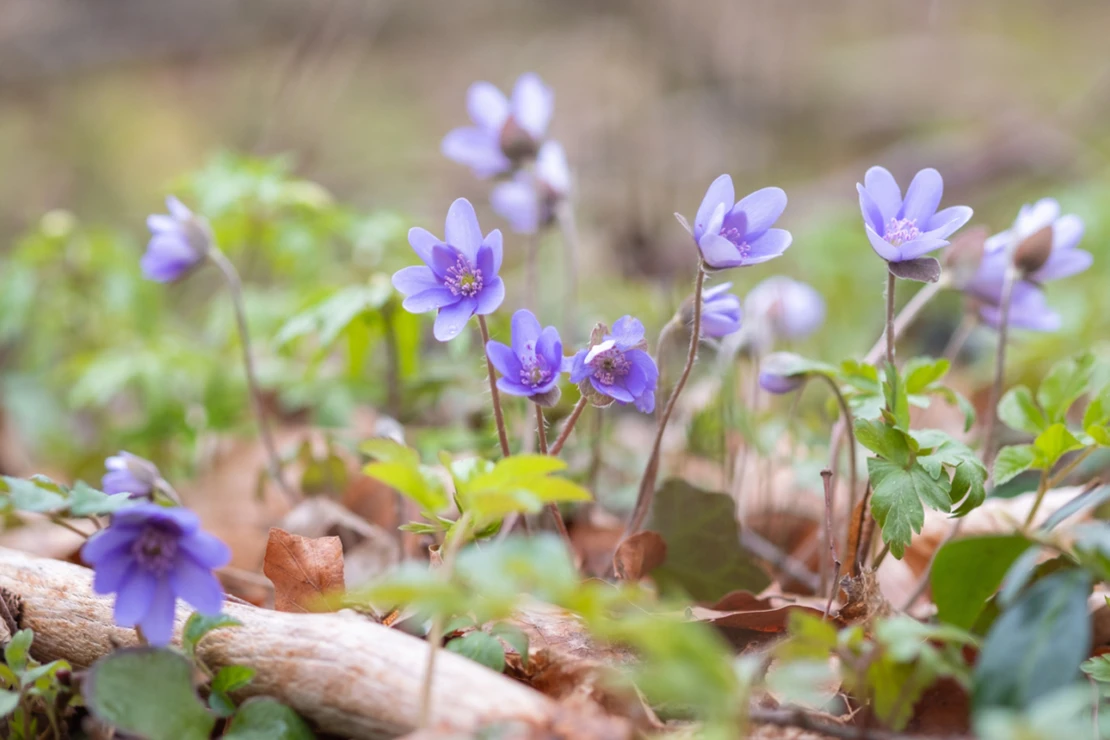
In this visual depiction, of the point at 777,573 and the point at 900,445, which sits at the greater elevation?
the point at 900,445

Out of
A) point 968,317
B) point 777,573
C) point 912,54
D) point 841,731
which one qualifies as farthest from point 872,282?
point 912,54

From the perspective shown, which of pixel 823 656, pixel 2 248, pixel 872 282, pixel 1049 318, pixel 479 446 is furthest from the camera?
pixel 2 248

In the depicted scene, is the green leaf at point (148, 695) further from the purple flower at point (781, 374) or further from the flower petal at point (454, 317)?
the purple flower at point (781, 374)

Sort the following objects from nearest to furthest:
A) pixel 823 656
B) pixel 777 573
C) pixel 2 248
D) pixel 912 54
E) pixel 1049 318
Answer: pixel 823 656 → pixel 1049 318 → pixel 777 573 → pixel 2 248 → pixel 912 54

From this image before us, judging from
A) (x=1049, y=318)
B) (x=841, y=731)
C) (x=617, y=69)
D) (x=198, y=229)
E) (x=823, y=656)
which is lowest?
(x=841, y=731)

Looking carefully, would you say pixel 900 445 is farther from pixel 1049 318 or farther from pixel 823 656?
pixel 1049 318

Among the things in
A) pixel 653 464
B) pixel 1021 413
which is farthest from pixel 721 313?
pixel 1021 413
